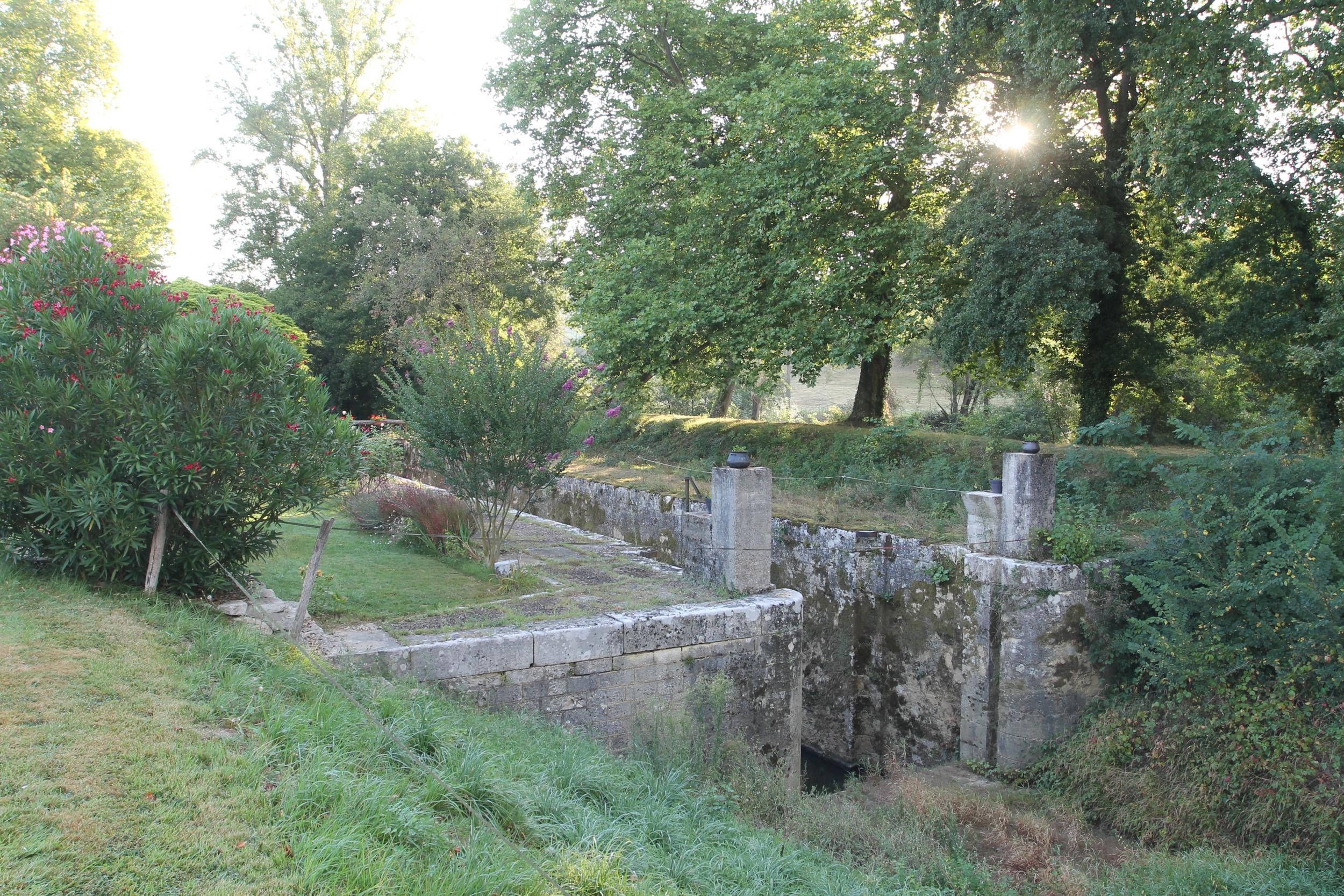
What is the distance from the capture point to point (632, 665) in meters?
6.70

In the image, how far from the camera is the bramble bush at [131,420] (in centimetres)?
526

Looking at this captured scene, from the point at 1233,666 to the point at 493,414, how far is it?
6900mm

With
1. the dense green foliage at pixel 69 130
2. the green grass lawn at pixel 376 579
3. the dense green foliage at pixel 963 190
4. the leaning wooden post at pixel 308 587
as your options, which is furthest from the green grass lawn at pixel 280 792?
the dense green foliage at pixel 69 130

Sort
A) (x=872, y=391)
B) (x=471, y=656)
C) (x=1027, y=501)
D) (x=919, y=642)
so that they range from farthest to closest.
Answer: (x=872, y=391), (x=919, y=642), (x=1027, y=501), (x=471, y=656)

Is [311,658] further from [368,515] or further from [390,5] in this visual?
[390,5]

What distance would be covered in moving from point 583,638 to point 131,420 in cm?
351

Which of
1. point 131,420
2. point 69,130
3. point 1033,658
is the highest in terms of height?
point 69,130

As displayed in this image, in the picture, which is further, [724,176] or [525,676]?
[724,176]

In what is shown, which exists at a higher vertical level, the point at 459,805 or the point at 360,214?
the point at 360,214

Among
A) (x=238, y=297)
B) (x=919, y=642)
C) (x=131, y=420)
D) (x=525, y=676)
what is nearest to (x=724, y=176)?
(x=238, y=297)

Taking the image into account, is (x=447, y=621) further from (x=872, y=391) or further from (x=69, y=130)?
(x=69, y=130)

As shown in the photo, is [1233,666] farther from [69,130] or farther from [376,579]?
[69,130]

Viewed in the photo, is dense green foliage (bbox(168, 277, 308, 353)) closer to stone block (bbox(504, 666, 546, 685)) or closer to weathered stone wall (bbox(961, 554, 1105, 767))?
→ stone block (bbox(504, 666, 546, 685))

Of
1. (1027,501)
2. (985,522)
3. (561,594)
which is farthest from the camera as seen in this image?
(985,522)
